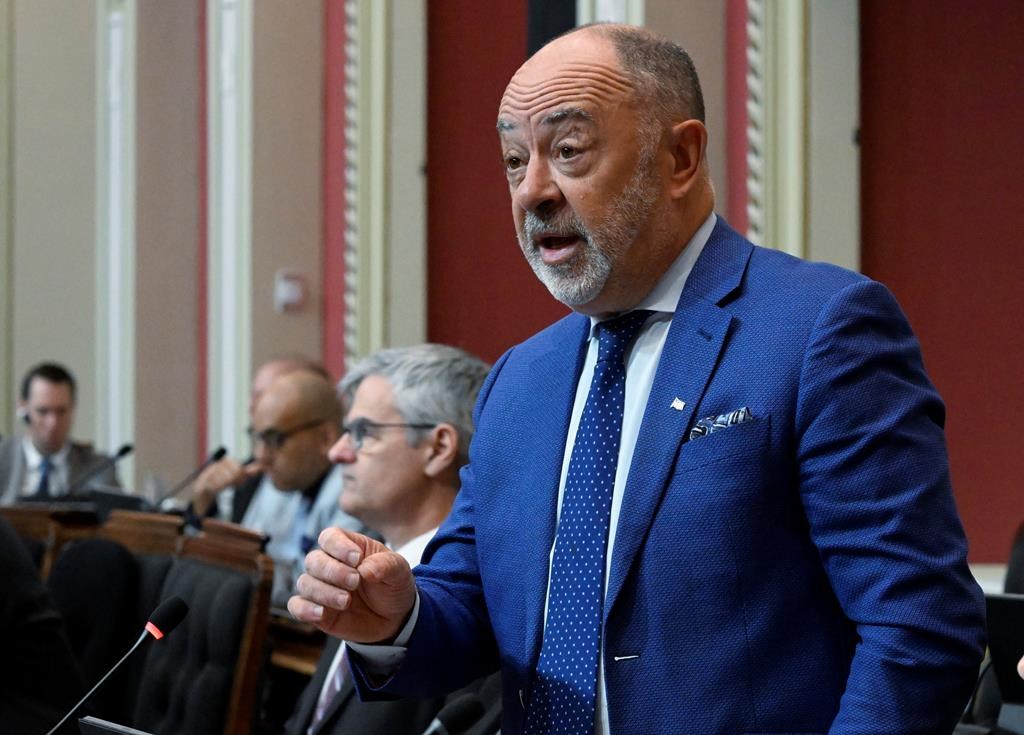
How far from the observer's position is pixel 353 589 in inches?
70.1

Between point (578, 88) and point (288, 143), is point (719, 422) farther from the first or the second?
point (288, 143)

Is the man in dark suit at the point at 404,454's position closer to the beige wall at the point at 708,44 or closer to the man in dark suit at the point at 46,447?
the beige wall at the point at 708,44

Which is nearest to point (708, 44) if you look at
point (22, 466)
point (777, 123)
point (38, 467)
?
point (777, 123)

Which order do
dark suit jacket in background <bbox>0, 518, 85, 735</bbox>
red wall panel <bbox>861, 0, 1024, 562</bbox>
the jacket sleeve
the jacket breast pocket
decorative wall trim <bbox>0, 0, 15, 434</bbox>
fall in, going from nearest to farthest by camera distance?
the jacket sleeve
the jacket breast pocket
dark suit jacket in background <bbox>0, 518, 85, 735</bbox>
red wall panel <bbox>861, 0, 1024, 562</bbox>
decorative wall trim <bbox>0, 0, 15, 434</bbox>

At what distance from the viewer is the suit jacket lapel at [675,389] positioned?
1.80 metres

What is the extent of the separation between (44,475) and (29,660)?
16.9ft

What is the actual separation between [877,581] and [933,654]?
97 millimetres

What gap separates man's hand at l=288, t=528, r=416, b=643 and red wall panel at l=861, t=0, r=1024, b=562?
Answer: 2.42 m

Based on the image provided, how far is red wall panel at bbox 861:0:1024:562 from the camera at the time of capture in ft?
12.8

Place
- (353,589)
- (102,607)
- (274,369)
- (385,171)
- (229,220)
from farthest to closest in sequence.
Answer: (229,220)
(274,369)
(385,171)
(102,607)
(353,589)

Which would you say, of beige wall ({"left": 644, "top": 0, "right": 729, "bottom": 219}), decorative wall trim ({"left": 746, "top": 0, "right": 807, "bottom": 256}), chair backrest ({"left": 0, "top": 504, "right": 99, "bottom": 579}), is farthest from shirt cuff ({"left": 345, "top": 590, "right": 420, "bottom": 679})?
chair backrest ({"left": 0, "top": 504, "right": 99, "bottom": 579})

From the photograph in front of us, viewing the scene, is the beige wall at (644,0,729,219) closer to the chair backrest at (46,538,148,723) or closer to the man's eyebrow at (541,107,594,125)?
the chair backrest at (46,538,148,723)

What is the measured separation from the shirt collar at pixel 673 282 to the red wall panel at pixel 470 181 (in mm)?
3447

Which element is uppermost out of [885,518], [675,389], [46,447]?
[675,389]
